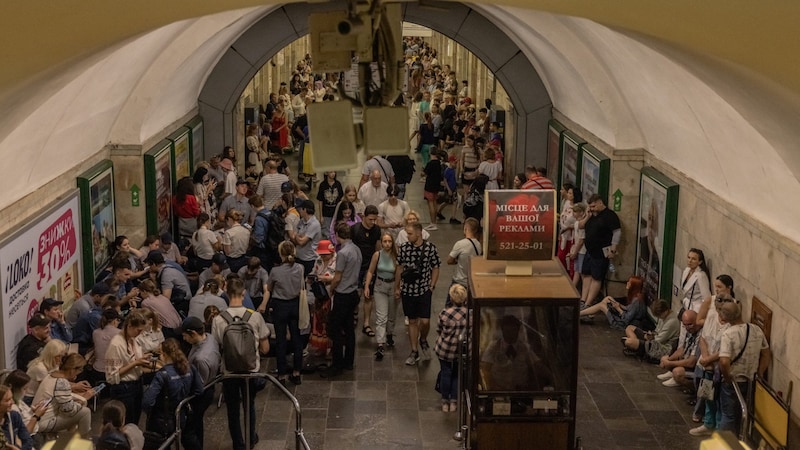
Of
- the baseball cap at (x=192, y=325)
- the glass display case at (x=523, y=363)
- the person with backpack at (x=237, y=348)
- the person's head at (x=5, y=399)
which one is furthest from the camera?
the person with backpack at (x=237, y=348)

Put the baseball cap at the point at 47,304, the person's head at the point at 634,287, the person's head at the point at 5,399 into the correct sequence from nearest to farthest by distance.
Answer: the person's head at the point at 5,399 → the baseball cap at the point at 47,304 → the person's head at the point at 634,287

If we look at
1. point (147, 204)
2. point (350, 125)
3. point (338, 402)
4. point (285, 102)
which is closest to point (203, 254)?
point (147, 204)

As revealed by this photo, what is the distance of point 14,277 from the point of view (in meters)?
9.72

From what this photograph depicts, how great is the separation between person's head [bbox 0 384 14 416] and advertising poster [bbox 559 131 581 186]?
34.0 ft

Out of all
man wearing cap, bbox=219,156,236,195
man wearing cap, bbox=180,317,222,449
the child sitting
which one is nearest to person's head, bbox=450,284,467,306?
the child sitting

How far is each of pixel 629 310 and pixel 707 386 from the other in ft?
10.1

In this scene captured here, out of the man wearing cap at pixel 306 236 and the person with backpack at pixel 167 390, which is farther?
the man wearing cap at pixel 306 236

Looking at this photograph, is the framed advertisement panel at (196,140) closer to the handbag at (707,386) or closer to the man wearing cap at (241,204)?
the man wearing cap at (241,204)

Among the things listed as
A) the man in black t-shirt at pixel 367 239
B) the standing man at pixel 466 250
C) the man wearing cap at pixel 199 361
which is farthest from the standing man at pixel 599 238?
the man wearing cap at pixel 199 361

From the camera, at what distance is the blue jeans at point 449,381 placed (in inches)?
414

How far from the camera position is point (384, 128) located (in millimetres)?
6969

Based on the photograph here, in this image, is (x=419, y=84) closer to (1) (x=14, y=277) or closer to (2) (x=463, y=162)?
(2) (x=463, y=162)

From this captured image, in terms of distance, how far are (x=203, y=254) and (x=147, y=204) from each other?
5.70 ft

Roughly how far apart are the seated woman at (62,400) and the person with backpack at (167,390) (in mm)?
527
